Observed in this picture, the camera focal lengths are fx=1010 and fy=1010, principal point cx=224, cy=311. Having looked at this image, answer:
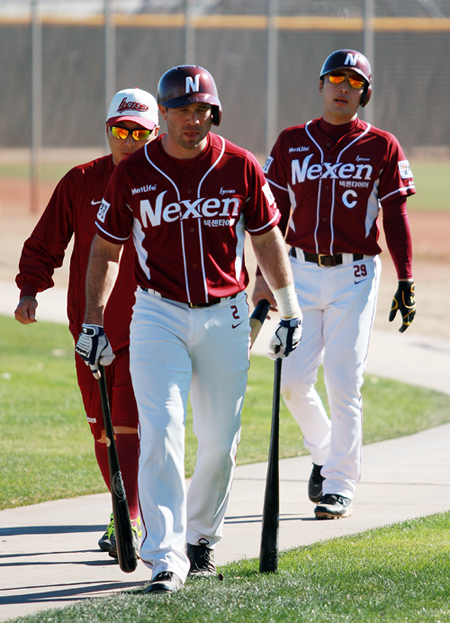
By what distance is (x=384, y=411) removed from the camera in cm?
844

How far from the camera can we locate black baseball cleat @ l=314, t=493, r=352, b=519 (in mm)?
5273

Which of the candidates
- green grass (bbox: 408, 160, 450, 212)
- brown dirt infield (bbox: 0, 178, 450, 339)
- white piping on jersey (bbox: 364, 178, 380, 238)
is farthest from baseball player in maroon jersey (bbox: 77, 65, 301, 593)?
green grass (bbox: 408, 160, 450, 212)

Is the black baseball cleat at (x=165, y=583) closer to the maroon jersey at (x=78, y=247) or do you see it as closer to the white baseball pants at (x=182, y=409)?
the white baseball pants at (x=182, y=409)

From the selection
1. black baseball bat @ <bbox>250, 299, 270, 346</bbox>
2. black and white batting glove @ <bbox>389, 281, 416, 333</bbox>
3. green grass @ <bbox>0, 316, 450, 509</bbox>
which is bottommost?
green grass @ <bbox>0, 316, 450, 509</bbox>

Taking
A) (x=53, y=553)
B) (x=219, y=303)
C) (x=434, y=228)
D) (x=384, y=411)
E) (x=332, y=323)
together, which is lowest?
(x=434, y=228)

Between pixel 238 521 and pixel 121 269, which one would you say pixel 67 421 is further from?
pixel 121 269

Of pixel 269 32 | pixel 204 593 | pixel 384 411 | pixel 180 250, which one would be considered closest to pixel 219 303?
pixel 180 250

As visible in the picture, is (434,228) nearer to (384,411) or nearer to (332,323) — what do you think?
(384,411)

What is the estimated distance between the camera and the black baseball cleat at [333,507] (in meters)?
5.27

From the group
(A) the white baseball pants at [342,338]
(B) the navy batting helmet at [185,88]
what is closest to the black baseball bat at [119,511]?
(B) the navy batting helmet at [185,88]

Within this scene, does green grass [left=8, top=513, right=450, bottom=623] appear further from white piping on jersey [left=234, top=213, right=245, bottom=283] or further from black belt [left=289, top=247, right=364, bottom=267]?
black belt [left=289, top=247, right=364, bottom=267]

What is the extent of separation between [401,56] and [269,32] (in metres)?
3.00

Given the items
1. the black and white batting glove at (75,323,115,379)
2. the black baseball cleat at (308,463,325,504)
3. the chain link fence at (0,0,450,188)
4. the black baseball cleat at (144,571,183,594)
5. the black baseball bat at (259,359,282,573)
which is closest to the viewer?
the black baseball cleat at (144,571,183,594)

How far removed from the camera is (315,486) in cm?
561
